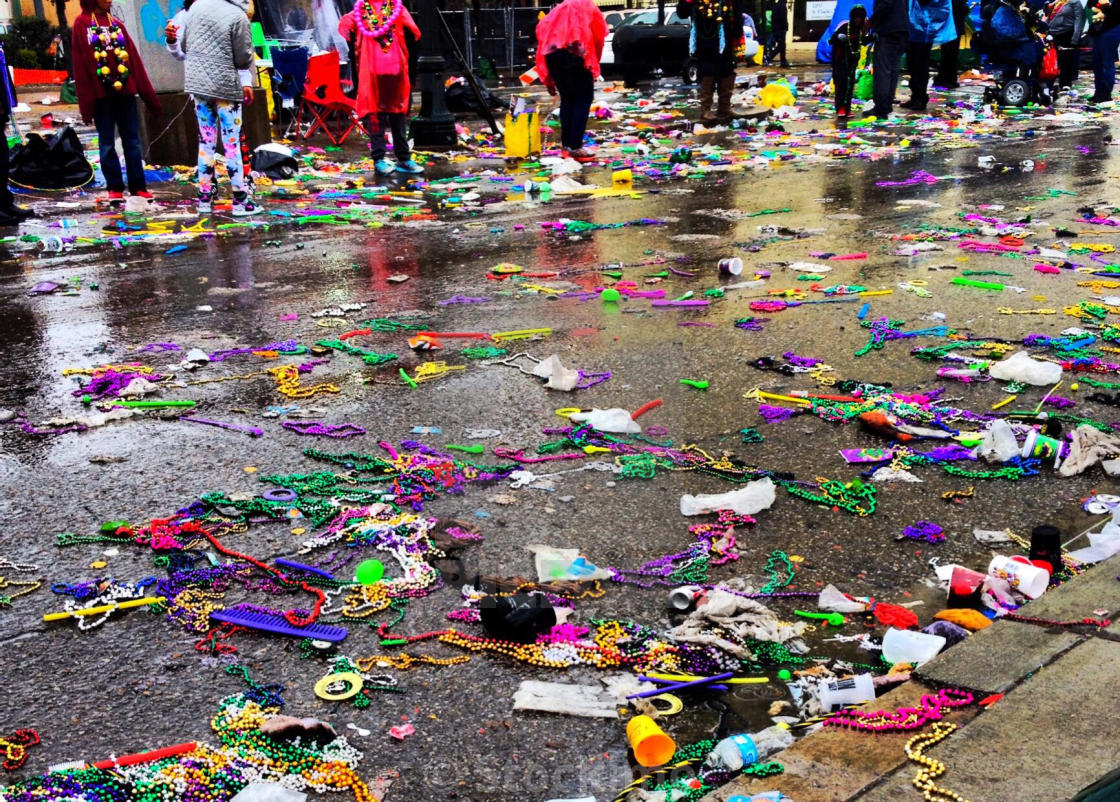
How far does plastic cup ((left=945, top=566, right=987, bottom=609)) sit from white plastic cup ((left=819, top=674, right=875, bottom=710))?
0.62m

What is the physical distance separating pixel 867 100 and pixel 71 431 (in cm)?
1651

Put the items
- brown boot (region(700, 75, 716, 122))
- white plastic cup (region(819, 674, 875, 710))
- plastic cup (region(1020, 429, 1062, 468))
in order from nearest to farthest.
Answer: white plastic cup (region(819, 674, 875, 710)) → plastic cup (region(1020, 429, 1062, 468)) → brown boot (region(700, 75, 716, 122))

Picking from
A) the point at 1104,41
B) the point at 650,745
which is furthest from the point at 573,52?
the point at 650,745

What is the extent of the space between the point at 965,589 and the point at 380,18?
1029 centimetres

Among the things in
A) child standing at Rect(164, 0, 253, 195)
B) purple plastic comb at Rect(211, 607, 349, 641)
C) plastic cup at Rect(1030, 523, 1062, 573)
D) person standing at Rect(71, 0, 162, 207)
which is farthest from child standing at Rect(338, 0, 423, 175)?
plastic cup at Rect(1030, 523, 1062, 573)

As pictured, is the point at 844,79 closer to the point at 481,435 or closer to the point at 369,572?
the point at 481,435

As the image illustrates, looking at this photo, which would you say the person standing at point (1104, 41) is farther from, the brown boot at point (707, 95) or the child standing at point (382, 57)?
the child standing at point (382, 57)

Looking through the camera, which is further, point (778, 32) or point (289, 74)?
point (778, 32)

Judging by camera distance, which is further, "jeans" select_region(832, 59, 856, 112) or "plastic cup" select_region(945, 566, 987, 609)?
"jeans" select_region(832, 59, 856, 112)

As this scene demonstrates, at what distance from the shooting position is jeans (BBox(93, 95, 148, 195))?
1030 centimetres

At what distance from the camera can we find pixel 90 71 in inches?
393

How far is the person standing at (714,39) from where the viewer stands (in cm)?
1525

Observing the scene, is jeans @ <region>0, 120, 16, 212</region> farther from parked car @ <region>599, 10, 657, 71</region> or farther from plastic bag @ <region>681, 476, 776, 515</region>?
parked car @ <region>599, 10, 657, 71</region>

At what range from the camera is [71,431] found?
190 inches
